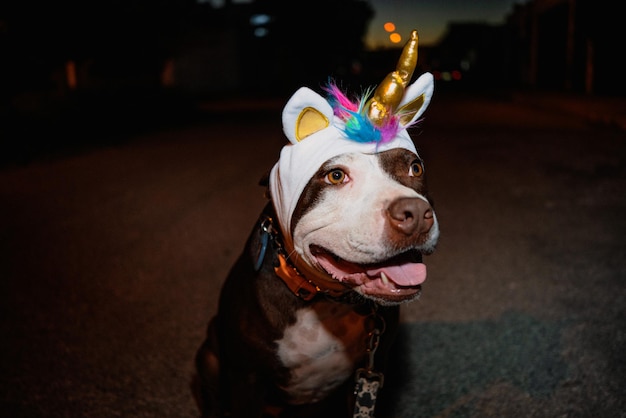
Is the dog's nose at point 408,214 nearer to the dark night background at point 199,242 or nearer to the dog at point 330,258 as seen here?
the dog at point 330,258

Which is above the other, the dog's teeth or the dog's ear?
the dog's ear

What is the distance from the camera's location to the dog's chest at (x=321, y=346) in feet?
7.37

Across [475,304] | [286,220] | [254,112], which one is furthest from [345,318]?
[254,112]

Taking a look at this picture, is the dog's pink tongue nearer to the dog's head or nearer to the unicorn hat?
the dog's head

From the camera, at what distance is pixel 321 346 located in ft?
7.42

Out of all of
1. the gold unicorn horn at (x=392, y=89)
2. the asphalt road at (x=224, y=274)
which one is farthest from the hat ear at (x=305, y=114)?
the asphalt road at (x=224, y=274)

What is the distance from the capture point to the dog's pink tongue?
192 cm

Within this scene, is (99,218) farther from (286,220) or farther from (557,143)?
(557,143)

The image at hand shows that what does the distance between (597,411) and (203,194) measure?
551 cm

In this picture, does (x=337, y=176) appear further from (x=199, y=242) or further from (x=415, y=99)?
(x=199, y=242)

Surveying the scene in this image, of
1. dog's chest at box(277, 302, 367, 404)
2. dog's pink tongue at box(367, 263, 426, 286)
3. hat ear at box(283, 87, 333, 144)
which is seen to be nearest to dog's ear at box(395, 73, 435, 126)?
hat ear at box(283, 87, 333, 144)

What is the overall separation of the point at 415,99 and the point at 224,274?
9.18ft

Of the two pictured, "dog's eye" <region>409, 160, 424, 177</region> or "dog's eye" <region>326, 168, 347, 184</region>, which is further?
"dog's eye" <region>409, 160, 424, 177</region>

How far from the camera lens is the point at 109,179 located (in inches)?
327
